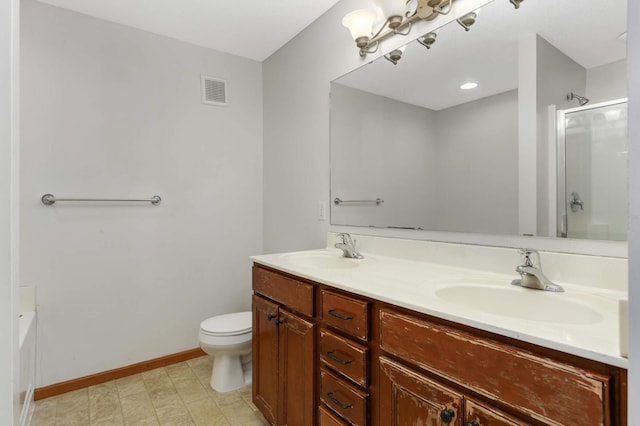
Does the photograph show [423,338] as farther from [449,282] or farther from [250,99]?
[250,99]

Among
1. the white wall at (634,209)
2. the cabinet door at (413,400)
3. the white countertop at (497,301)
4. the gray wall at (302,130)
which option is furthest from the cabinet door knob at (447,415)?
the gray wall at (302,130)

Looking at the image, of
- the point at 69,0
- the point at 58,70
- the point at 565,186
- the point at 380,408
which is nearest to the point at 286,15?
the point at 69,0

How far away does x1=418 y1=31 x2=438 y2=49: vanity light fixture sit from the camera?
147 cm

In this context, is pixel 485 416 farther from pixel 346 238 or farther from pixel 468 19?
pixel 468 19

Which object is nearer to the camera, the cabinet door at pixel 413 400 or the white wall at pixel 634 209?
the white wall at pixel 634 209

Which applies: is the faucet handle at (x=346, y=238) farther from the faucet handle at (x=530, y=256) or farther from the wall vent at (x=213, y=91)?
the wall vent at (x=213, y=91)

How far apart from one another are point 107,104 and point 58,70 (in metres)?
0.30

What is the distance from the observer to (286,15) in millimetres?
2088

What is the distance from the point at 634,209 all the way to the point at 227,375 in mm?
2162

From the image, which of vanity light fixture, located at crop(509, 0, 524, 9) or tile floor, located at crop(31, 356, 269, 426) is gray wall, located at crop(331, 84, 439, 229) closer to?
vanity light fixture, located at crop(509, 0, 524, 9)

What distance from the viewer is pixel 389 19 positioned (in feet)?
5.18

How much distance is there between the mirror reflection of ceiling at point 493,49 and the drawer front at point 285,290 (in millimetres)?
1049

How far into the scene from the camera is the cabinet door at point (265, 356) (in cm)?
151

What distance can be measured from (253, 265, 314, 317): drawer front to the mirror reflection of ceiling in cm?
105
